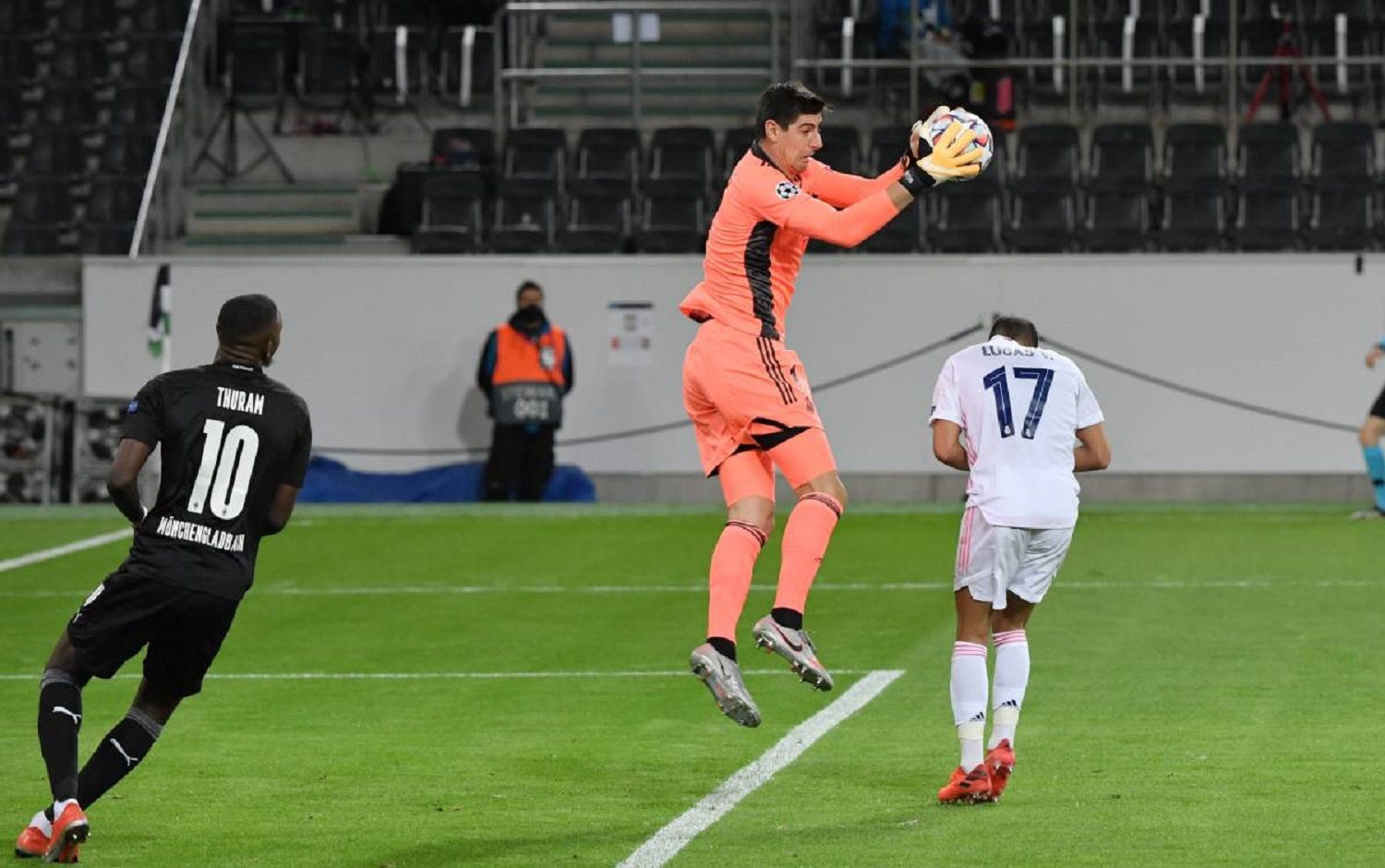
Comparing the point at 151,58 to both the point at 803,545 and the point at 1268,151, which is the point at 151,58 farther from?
the point at 803,545

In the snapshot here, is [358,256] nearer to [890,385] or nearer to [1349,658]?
[890,385]

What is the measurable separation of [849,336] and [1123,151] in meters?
3.88

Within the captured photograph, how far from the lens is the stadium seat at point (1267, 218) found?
82.1 ft

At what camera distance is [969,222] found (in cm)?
2541

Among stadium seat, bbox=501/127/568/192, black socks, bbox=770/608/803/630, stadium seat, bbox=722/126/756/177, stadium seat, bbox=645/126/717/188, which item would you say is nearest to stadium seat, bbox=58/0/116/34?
stadium seat, bbox=501/127/568/192

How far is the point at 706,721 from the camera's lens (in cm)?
1074

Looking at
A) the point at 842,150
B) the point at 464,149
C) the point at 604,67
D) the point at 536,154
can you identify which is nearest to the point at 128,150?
the point at 464,149

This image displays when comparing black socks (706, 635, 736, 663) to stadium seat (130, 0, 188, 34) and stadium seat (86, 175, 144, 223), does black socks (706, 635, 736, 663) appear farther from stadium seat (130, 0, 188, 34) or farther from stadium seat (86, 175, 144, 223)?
stadium seat (130, 0, 188, 34)

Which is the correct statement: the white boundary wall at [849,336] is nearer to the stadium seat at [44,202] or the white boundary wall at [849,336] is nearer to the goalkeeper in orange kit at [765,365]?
the stadium seat at [44,202]

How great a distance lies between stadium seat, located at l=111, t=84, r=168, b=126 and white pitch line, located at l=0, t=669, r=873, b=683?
1664 cm

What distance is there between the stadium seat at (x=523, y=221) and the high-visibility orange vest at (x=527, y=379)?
2444mm

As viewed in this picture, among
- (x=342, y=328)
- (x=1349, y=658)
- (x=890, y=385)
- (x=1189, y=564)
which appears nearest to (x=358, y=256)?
(x=342, y=328)

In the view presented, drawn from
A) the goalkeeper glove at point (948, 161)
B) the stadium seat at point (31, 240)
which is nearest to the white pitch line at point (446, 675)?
the goalkeeper glove at point (948, 161)

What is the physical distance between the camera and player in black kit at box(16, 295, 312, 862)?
726cm
